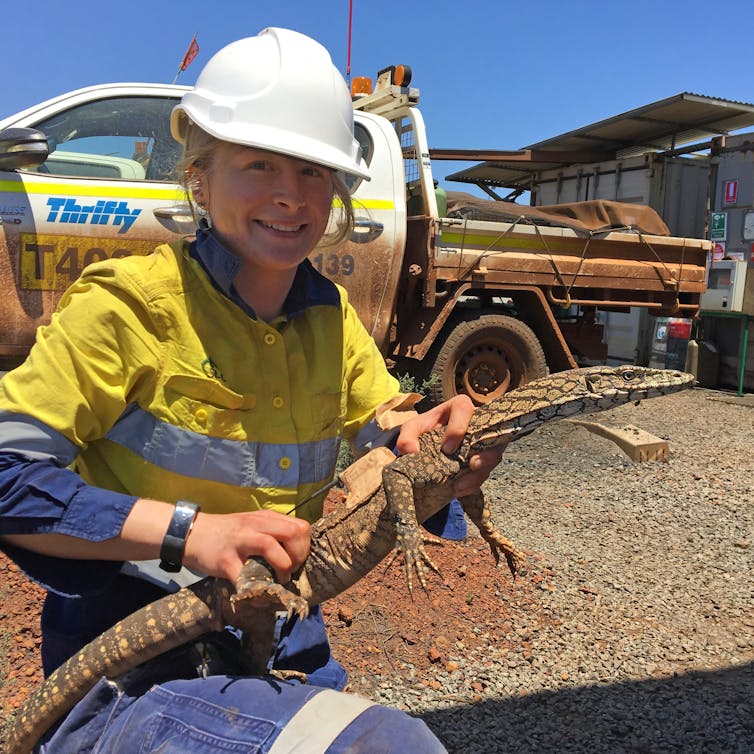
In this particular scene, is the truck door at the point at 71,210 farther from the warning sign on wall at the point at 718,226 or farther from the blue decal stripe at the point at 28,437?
the warning sign on wall at the point at 718,226

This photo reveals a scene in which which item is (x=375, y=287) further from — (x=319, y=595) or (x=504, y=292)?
(x=319, y=595)

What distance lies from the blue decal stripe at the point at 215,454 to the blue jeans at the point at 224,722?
429 mm

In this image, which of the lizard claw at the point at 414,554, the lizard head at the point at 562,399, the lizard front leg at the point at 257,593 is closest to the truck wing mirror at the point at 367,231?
the lizard head at the point at 562,399

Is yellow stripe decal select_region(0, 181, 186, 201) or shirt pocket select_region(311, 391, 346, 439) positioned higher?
yellow stripe decal select_region(0, 181, 186, 201)

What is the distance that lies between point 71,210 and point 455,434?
4.18 meters

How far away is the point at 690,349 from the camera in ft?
34.5

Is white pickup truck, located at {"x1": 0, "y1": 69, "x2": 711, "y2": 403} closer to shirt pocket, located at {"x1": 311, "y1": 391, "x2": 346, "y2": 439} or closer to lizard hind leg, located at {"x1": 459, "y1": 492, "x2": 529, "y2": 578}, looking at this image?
lizard hind leg, located at {"x1": 459, "y1": 492, "x2": 529, "y2": 578}

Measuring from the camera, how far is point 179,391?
5.18ft

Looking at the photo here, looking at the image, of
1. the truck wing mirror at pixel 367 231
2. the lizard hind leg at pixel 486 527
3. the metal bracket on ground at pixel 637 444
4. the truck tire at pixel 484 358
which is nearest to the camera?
the lizard hind leg at pixel 486 527

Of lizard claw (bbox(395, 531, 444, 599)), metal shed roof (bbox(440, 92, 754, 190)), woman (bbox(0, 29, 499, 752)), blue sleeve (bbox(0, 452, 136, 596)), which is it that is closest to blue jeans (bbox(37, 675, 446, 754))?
woman (bbox(0, 29, 499, 752))

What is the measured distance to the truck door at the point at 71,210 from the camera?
205 inches

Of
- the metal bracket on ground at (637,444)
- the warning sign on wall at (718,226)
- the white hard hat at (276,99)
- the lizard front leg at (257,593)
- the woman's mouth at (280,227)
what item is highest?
the warning sign on wall at (718,226)

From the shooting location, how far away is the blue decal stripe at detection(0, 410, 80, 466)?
135cm

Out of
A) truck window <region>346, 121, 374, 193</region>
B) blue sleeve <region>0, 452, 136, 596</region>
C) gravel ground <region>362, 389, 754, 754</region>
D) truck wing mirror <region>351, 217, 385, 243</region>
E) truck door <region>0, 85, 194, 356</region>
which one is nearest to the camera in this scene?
blue sleeve <region>0, 452, 136, 596</region>
